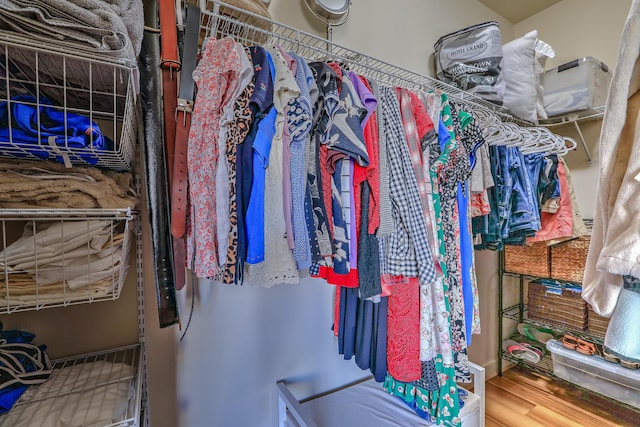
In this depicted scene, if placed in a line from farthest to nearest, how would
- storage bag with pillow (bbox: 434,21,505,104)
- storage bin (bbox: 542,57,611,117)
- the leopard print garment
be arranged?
storage bin (bbox: 542,57,611,117) < storage bag with pillow (bbox: 434,21,505,104) < the leopard print garment

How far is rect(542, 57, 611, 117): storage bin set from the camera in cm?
154

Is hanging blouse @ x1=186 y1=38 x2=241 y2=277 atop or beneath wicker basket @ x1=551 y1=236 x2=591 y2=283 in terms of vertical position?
atop

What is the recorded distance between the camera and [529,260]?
186cm

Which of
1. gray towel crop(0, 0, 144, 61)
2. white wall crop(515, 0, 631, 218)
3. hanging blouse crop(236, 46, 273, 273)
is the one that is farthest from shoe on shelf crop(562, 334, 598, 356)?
gray towel crop(0, 0, 144, 61)

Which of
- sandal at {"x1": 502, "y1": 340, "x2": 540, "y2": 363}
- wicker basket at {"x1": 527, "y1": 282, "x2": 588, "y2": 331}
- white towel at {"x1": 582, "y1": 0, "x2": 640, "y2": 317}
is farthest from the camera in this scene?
sandal at {"x1": 502, "y1": 340, "x2": 540, "y2": 363}

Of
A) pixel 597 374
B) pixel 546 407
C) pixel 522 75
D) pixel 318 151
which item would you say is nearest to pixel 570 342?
pixel 597 374

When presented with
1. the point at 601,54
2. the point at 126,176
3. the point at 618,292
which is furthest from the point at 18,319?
the point at 601,54

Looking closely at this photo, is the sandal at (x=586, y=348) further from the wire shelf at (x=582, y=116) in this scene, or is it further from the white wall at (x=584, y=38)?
the wire shelf at (x=582, y=116)

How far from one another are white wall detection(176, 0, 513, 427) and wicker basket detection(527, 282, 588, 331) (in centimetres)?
137

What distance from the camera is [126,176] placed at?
0.72 metres

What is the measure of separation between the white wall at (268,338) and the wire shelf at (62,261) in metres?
0.43

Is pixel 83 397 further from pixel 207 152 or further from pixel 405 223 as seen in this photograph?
pixel 405 223

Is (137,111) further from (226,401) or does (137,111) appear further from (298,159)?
(226,401)

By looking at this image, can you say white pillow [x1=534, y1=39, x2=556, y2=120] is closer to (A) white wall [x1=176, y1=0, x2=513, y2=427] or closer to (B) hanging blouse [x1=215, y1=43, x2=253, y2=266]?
(A) white wall [x1=176, y1=0, x2=513, y2=427]
